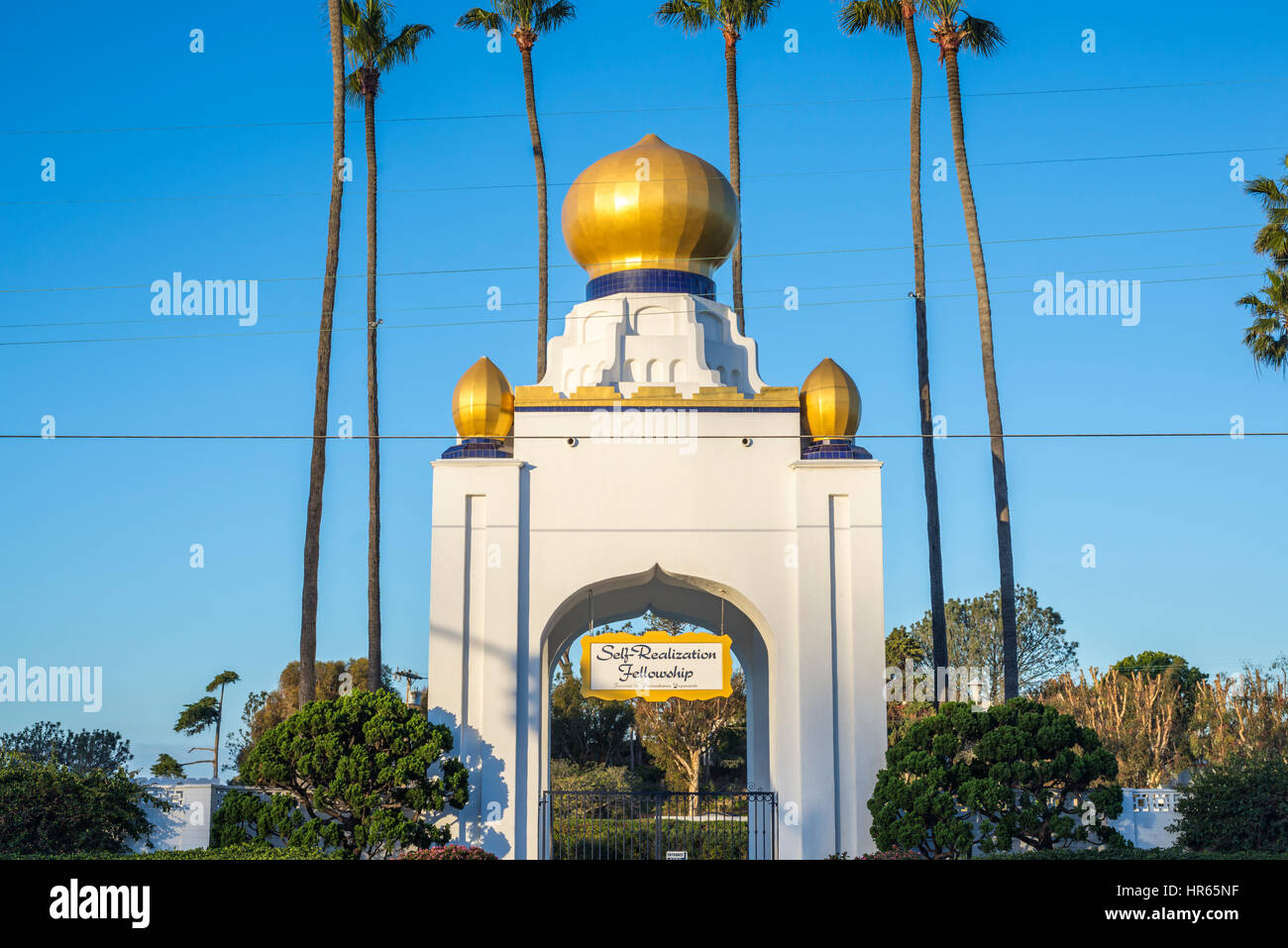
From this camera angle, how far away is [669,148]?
2366cm

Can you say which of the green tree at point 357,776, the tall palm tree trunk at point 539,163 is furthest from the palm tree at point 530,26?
the green tree at point 357,776

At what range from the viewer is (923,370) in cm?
2923

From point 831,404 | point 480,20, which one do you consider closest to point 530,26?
point 480,20

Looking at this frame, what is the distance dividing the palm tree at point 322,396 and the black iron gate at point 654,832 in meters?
4.93

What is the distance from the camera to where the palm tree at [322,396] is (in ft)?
77.0

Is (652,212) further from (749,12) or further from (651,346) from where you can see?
(749,12)

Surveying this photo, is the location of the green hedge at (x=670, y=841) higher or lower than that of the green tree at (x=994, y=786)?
lower

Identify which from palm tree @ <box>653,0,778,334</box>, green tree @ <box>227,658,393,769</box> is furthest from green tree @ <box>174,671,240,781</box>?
palm tree @ <box>653,0,778,334</box>

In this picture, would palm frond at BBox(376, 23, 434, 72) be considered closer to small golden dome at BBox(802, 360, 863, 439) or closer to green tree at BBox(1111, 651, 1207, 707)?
small golden dome at BBox(802, 360, 863, 439)

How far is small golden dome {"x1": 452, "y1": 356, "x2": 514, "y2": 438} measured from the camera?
21359 mm

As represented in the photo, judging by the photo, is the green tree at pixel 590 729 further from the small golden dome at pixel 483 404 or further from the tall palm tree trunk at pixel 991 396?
the small golden dome at pixel 483 404

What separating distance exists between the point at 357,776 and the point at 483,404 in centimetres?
608
